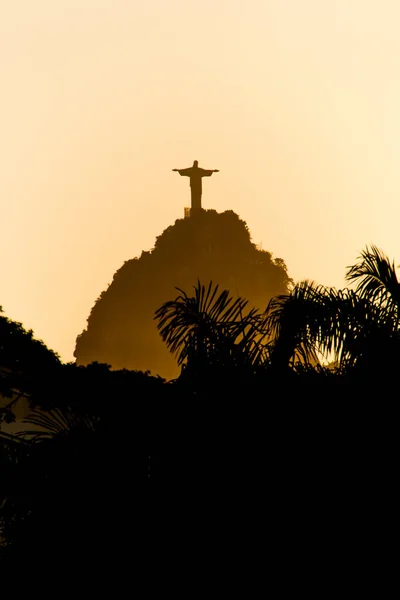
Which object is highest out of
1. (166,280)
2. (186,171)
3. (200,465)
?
(186,171)

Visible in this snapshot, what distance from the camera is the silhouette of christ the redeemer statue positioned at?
399 ft

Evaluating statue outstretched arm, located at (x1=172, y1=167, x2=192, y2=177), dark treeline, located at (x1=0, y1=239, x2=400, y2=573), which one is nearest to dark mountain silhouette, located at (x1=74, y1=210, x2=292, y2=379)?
Answer: statue outstretched arm, located at (x1=172, y1=167, x2=192, y2=177)

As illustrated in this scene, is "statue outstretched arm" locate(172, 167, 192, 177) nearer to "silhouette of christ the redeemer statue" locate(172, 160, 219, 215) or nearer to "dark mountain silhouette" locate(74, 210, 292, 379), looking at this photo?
"silhouette of christ the redeemer statue" locate(172, 160, 219, 215)

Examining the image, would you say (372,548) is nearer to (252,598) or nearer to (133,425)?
(252,598)

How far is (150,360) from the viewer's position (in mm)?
123688

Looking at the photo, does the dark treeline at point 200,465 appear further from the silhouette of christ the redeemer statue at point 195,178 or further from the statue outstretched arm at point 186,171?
the statue outstretched arm at point 186,171

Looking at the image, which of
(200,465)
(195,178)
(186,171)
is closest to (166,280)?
(195,178)

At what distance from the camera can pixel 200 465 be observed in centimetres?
1123

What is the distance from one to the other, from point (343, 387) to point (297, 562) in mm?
1571

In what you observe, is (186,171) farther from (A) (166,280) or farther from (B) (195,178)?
(A) (166,280)

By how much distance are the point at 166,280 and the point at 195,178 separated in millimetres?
11240

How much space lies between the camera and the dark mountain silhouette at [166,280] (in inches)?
4914

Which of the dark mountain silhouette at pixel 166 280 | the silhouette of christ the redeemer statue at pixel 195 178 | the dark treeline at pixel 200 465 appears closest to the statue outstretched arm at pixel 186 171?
the silhouette of christ the redeemer statue at pixel 195 178

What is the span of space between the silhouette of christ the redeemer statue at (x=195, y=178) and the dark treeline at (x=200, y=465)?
10974 cm
